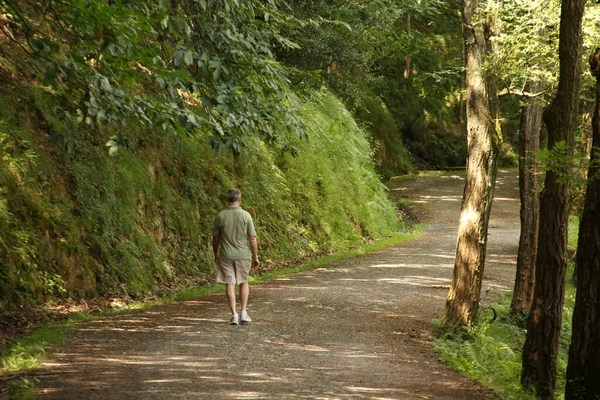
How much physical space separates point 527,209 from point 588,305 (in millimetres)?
8227

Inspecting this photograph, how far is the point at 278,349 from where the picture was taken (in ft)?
31.0

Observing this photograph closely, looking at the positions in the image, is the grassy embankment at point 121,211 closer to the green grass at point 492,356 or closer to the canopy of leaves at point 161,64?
the canopy of leaves at point 161,64

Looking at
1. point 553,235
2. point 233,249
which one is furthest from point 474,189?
point 233,249

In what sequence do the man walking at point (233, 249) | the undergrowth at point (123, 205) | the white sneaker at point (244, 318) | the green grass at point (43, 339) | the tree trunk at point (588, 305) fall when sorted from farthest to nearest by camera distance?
the undergrowth at point (123, 205)
the white sneaker at point (244, 318)
the man walking at point (233, 249)
the green grass at point (43, 339)
the tree trunk at point (588, 305)

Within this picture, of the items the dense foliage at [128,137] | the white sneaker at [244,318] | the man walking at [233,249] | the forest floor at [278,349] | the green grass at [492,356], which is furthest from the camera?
the white sneaker at [244,318]

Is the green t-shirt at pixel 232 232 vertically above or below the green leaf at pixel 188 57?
below

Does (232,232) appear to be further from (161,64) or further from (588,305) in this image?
(588,305)

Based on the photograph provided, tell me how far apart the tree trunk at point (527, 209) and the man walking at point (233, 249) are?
6408 millimetres

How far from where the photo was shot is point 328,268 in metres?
19.2

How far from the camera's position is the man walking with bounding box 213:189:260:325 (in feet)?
35.9

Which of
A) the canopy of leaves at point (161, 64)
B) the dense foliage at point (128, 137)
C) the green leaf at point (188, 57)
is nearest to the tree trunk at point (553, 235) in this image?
the dense foliage at point (128, 137)

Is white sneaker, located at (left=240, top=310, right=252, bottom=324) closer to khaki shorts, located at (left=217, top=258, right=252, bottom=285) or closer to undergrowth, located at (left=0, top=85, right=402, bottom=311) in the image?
khaki shorts, located at (left=217, top=258, right=252, bottom=285)

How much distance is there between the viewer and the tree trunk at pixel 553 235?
853 cm

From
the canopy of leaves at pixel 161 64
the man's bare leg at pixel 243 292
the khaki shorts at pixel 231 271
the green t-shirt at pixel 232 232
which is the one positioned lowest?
the man's bare leg at pixel 243 292
